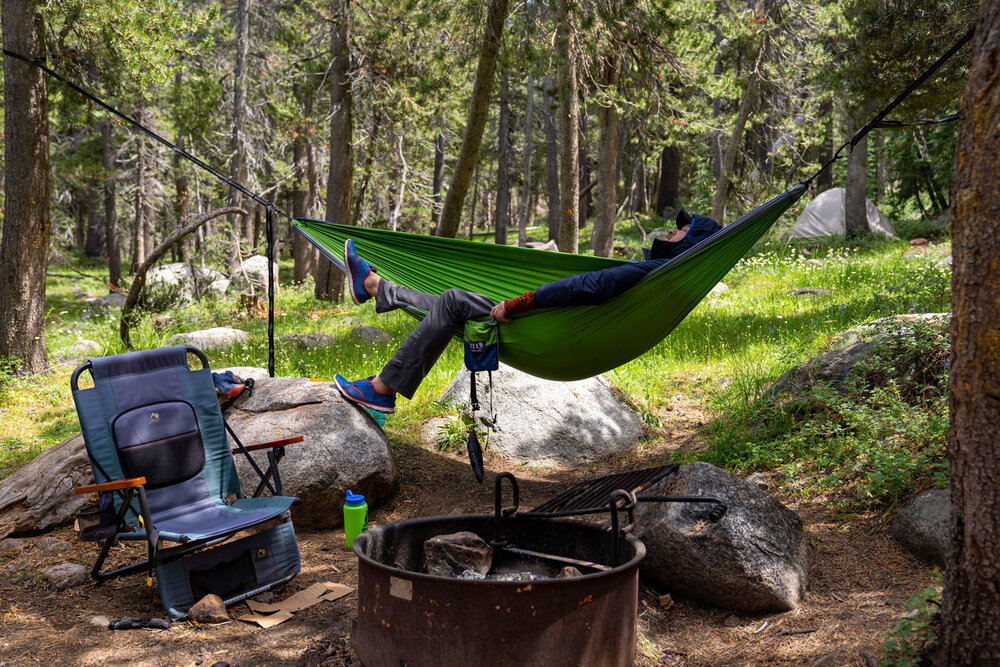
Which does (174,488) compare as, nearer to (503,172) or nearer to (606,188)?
(606,188)

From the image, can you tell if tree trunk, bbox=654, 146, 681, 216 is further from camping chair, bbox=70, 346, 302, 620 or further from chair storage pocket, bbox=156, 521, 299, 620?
chair storage pocket, bbox=156, 521, 299, 620

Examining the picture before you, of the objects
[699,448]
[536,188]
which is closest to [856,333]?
[699,448]

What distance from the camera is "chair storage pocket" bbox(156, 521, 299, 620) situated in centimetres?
244

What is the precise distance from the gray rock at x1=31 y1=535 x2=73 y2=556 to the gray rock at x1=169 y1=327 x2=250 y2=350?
9.91 feet

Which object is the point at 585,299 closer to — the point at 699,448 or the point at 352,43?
the point at 699,448

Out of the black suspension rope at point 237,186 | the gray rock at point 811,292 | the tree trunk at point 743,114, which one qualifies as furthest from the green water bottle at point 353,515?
the tree trunk at point 743,114

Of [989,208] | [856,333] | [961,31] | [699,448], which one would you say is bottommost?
[699,448]

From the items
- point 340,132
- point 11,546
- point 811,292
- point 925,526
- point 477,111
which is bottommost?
point 11,546

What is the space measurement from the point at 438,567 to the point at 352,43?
6.98 m

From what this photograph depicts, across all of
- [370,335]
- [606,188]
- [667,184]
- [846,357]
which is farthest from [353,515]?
[667,184]

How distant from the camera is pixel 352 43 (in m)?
7.85

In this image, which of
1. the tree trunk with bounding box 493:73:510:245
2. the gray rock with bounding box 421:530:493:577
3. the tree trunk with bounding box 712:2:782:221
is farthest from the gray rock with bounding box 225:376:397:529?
the tree trunk with bounding box 493:73:510:245

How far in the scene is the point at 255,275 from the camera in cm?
1203

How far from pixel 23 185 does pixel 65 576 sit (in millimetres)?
3127
